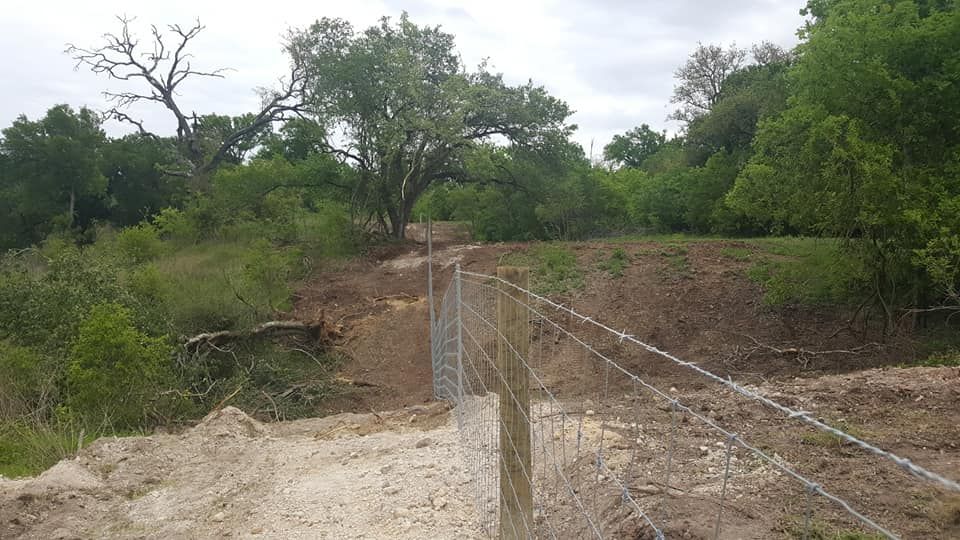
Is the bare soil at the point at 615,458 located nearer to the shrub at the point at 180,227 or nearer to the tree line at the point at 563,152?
the tree line at the point at 563,152

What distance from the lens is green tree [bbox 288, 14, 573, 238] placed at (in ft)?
69.2

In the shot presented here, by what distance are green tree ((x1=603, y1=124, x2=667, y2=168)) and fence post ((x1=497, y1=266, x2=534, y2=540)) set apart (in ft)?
200

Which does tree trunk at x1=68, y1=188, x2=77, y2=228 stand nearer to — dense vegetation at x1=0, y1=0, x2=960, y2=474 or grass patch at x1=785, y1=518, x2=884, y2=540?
dense vegetation at x1=0, y1=0, x2=960, y2=474

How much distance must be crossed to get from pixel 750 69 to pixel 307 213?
19.5 m

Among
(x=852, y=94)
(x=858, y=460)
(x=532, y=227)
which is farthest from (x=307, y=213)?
(x=858, y=460)

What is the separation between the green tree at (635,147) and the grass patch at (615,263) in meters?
49.0

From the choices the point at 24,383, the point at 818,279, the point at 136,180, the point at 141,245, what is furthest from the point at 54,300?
the point at 136,180

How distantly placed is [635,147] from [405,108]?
4577 centimetres

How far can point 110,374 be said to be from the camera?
29.8 feet

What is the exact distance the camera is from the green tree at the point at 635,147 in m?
63.2

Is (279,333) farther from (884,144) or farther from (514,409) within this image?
(514,409)

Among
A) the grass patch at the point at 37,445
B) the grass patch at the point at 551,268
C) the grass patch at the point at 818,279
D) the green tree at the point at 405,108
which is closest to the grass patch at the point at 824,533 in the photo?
the grass patch at the point at 37,445

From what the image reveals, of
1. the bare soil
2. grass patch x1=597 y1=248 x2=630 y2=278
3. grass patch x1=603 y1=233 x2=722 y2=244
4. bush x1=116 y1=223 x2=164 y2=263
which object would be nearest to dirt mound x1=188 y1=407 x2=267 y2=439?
the bare soil

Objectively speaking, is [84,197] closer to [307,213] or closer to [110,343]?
[307,213]
